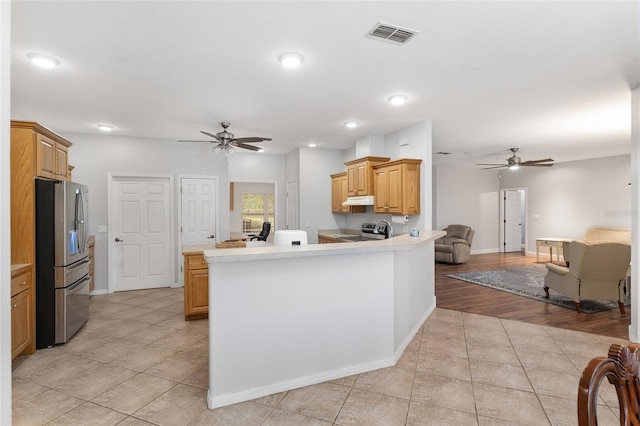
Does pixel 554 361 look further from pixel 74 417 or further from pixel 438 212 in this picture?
pixel 438 212

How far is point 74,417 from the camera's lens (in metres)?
2.26

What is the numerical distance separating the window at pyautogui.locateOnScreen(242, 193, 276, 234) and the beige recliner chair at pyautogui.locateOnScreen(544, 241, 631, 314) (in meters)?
7.80

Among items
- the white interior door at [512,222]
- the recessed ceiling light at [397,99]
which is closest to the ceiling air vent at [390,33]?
the recessed ceiling light at [397,99]

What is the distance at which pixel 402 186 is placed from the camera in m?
4.83

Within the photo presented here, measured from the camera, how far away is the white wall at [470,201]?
966cm

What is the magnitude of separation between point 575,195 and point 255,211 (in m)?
9.03

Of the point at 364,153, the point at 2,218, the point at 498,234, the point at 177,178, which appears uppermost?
the point at 364,153

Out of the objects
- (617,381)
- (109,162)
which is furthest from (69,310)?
(617,381)

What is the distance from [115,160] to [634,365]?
6685 millimetres

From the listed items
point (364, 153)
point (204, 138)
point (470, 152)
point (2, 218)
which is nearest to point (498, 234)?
point (470, 152)

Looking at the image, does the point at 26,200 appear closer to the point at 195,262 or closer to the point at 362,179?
the point at 195,262

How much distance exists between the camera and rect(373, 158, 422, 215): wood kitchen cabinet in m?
4.82

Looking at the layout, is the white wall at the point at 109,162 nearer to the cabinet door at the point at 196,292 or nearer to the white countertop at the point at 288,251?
the cabinet door at the point at 196,292

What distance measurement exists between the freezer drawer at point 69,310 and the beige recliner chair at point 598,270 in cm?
633
